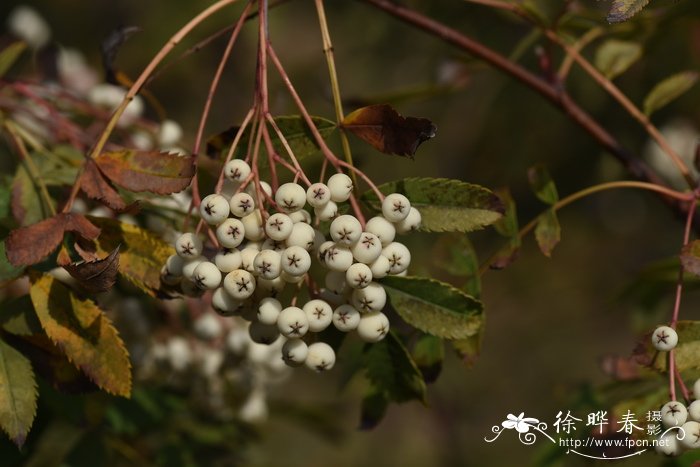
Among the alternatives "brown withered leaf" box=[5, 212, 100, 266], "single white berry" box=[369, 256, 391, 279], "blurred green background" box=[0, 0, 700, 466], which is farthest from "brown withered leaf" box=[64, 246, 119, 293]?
"blurred green background" box=[0, 0, 700, 466]

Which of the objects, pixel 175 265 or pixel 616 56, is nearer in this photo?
pixel 175 265

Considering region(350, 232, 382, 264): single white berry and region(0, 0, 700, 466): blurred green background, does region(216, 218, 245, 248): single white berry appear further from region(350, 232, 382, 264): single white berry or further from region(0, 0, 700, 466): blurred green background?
region(0, 0, 700, 466): blurred green background

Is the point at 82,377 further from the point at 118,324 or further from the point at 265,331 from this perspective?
the point at 118,324

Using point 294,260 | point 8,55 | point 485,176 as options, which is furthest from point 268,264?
point 485,176

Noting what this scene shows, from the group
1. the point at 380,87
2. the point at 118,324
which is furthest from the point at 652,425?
the point at 380,87

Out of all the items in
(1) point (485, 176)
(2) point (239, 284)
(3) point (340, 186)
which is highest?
(1) point (485, 176)

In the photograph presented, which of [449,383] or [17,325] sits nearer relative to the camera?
[17,325]

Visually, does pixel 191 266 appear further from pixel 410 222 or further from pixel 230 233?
pixel 410 222
